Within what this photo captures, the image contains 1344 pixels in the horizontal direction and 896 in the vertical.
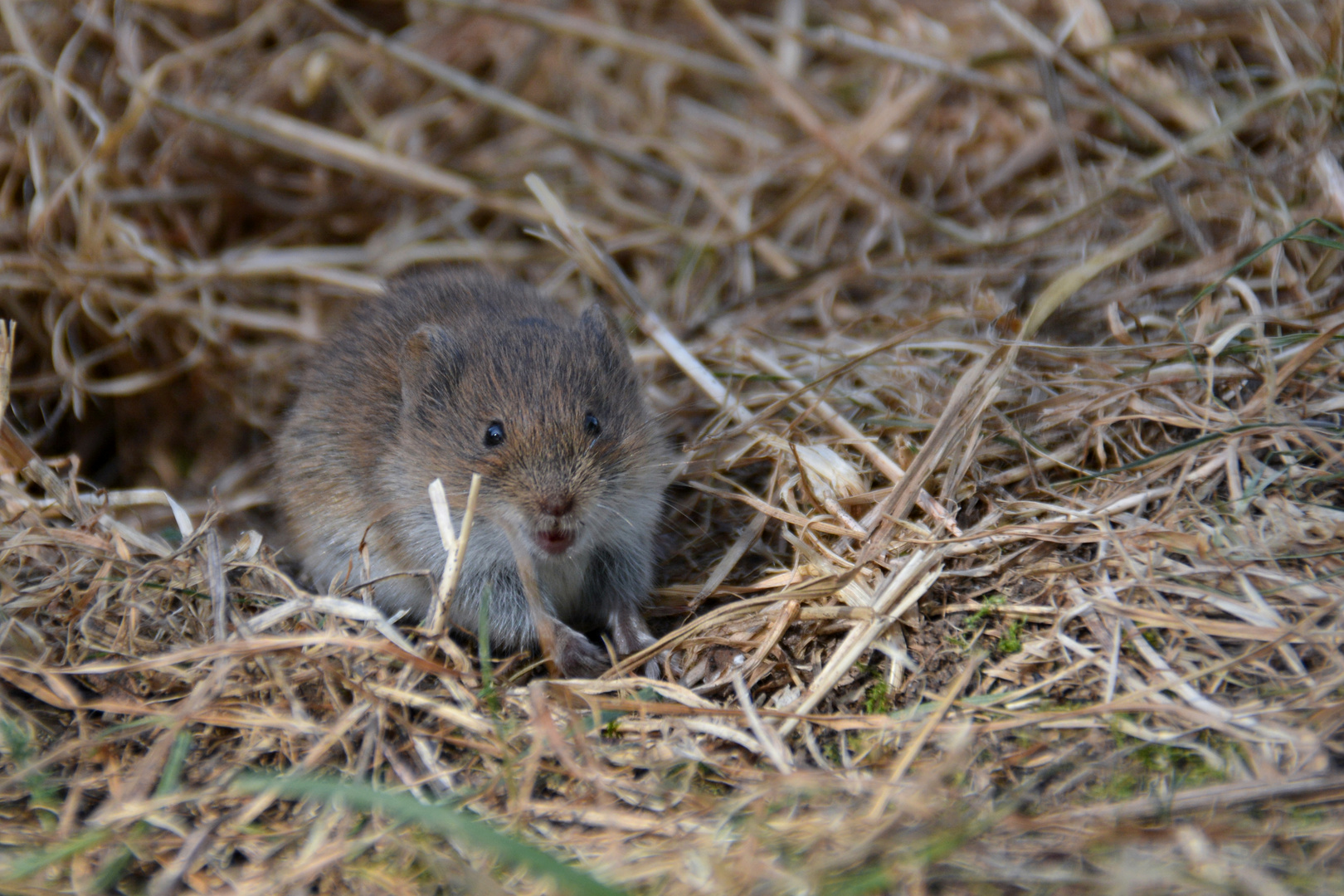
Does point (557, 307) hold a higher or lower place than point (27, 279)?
lower

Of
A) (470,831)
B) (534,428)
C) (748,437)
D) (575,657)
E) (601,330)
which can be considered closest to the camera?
(470,831)

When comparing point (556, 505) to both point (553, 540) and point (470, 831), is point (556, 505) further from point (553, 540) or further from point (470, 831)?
point (470, 831)

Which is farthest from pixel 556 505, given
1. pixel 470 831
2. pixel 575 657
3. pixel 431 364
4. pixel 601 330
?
pixel 470 831

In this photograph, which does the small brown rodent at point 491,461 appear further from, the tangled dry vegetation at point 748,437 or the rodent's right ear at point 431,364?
the tangled dry vegetation at point 748,437

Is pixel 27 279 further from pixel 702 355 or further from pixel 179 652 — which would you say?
pixel 702 355

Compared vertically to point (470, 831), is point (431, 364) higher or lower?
higher

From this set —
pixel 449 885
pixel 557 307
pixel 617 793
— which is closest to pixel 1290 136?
pixel 557 307

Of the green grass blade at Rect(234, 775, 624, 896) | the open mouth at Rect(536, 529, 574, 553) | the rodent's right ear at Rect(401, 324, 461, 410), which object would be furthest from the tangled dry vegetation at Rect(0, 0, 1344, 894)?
the rodent's right ear at Rect(401, 324, 461, 410)
